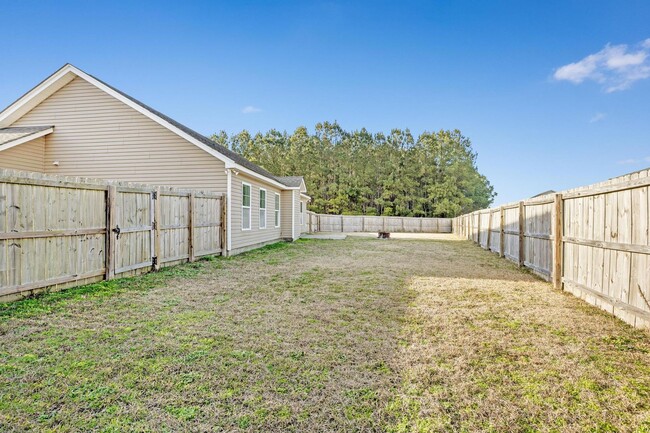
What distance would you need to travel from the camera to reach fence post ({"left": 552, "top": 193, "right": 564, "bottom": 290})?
5984mm

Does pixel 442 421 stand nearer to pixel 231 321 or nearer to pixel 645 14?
pixel 231 321

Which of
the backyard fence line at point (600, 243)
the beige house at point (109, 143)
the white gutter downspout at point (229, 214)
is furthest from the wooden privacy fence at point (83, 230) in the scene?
the backyard fence line at point (600, 243)

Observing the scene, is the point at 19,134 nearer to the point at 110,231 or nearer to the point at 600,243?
the point at 110,231

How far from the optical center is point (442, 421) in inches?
78.4

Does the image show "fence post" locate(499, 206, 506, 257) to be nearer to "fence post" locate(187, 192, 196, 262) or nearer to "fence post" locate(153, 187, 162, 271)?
"fence post" locate(187, 192, 196, 262)

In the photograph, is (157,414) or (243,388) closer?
(157,414)

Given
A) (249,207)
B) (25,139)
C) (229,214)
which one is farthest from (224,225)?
(25,139)

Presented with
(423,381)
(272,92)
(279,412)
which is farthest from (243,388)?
(272,92)

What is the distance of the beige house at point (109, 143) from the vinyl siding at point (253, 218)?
0.04 meters

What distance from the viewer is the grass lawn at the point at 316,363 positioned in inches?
79.5

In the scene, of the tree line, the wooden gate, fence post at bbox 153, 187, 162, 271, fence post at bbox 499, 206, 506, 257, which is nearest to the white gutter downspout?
fence post at bbox 153, 187, 162, 271

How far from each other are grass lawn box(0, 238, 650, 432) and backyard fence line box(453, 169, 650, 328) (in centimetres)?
35

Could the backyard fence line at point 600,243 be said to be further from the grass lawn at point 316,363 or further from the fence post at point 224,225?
the fence post at point 224,225

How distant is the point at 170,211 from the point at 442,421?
743cm
